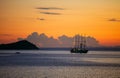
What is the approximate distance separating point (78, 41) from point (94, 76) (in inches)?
4031

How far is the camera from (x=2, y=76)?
4678cm

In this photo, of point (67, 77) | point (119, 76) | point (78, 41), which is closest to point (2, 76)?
point (67, 77)

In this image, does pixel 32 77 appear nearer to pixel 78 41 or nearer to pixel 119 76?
pixel 119 76

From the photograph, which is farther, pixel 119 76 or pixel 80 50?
pixel 80 50

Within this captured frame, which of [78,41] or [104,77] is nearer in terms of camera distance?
[104,77]

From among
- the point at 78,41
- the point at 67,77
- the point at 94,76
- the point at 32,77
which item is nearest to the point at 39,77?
the point at 32,77

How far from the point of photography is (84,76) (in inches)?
1889

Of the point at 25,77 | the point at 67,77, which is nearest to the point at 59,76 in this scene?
the point at 67,77

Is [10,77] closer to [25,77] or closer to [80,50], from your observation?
[25,77]

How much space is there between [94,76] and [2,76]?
12.5 meters

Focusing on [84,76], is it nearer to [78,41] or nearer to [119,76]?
[119,76]

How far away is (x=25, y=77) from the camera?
45.7 metres

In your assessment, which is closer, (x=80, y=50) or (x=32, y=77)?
(x=32, y=77)

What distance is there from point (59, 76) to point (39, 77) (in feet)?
10.0
